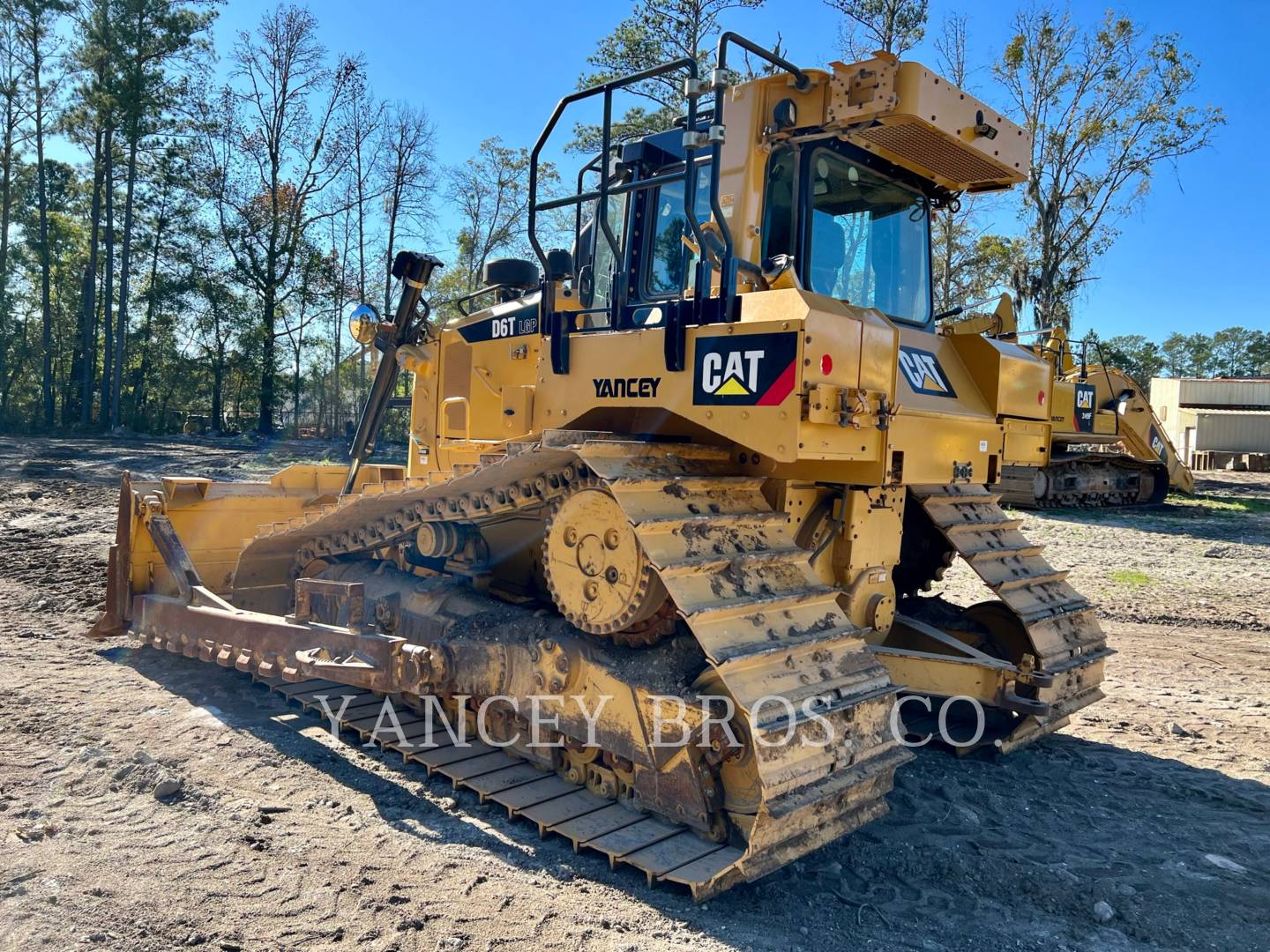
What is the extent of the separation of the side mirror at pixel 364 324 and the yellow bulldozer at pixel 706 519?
0.08 ft

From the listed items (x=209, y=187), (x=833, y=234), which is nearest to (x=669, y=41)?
(x=209, y=187)

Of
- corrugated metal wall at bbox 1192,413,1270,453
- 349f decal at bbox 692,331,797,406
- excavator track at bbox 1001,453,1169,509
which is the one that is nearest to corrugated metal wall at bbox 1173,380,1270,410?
corrugated metal wall at bbox 1192,413,1270,453

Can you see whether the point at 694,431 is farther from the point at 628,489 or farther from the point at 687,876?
the point at 687,876

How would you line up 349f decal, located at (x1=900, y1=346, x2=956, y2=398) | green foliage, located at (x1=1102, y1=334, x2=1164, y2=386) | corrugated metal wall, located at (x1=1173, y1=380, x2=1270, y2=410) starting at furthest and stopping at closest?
green foliage, located at (x1=1102, y1=334, x2=1164, y2=386) < corrugated metal wall, located at (x1=1173, y1=380, x2=1270, y2=410) < 349f decal, located at (x1=900, y1=346, x2=956, y2=398)

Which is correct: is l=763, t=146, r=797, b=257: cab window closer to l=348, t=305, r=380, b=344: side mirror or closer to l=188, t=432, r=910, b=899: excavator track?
l=188, t=432, r=910, b=899: excavator track

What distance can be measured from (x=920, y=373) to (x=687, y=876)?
2726mm

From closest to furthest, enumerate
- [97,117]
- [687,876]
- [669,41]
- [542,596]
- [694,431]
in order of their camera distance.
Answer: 1. [687,876]
2. [694,431]
3. [542,596]
4. [669,41]
5. [97,117]

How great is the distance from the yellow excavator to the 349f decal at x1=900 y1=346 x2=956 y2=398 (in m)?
13.1

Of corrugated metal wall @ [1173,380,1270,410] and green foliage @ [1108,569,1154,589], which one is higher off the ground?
corrugated metal wall @ [1173,380,1270,410]

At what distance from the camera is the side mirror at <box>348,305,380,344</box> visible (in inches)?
235

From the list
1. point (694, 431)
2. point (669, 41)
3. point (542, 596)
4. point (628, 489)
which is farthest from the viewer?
point (669, 41)

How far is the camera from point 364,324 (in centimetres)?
599

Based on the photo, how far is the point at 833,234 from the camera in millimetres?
4590

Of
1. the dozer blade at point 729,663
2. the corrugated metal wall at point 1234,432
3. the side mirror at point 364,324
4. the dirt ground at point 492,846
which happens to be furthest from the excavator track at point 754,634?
the corrugated metal wall at point 1234,432
